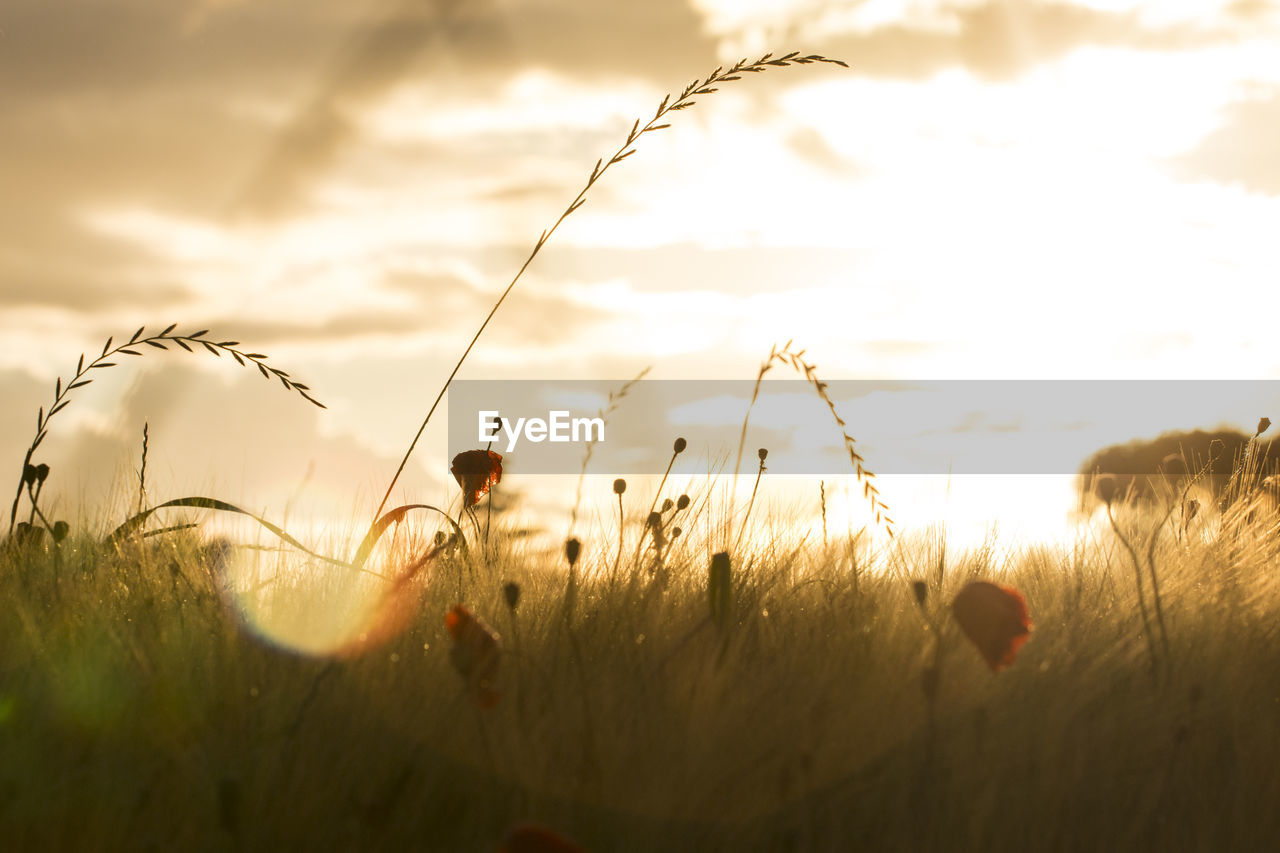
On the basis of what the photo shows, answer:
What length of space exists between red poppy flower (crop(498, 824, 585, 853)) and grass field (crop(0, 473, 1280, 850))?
30cm

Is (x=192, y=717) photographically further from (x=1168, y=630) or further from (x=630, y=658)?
(x=1168, y=630)

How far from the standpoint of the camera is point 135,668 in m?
1.69

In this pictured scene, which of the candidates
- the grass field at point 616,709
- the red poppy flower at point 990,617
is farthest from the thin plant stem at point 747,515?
the red poppy flower at point 990,617

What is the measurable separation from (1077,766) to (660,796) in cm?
69

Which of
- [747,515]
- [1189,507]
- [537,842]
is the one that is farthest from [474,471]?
[1189,507]

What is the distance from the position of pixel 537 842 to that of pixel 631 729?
57 cm

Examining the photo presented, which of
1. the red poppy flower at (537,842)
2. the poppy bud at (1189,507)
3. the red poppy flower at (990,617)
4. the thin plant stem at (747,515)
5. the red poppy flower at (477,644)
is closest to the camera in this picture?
the red poppy flower at (537,842)

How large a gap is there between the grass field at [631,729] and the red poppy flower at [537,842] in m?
0.30

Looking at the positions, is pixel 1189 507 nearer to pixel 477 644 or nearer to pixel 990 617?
pixel 990 617

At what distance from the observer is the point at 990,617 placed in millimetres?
1455

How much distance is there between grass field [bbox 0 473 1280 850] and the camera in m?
1.37

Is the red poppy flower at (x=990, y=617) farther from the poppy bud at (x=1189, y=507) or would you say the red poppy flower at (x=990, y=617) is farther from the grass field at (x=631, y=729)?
the poppy bud at (x=1189, y=507)

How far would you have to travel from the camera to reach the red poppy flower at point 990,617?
1454mm

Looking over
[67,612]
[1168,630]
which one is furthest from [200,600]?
[1168,630]
